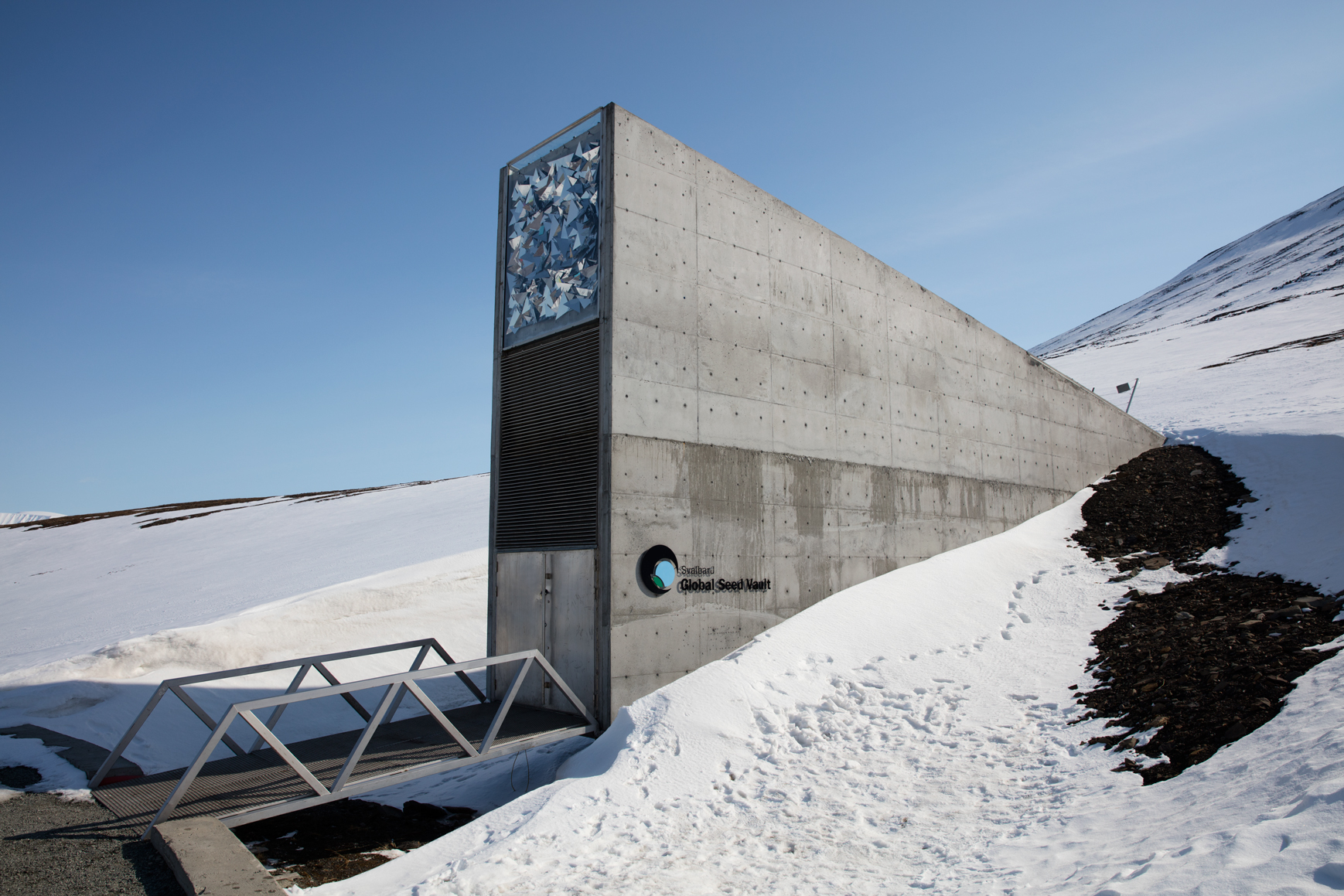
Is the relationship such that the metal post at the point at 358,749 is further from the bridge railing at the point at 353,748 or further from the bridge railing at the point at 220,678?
the bridge railing at the point at 220,678

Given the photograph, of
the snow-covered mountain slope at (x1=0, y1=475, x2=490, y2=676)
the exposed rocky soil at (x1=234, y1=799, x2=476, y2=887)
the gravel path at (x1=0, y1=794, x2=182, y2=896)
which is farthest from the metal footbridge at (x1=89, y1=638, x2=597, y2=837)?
the snow-covered mountain slope at (x1=0, y1=475, x2=490, y2=676)

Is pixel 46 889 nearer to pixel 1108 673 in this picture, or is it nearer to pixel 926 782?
pixel 926 782

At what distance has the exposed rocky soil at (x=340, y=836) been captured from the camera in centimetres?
680

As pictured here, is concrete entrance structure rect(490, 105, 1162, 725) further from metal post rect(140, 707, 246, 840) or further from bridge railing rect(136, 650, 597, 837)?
metal post rect(140, 707, 246, 840)

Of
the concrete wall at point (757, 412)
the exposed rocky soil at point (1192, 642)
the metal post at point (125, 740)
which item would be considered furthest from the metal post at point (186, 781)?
the exposed rocky soil at point (1192, 642)

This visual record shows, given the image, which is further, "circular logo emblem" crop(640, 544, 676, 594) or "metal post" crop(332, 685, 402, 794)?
"circular logo emblem" crop(640, 544, 676, 594)

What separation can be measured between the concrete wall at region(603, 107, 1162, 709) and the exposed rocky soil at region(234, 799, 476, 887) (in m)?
2.31

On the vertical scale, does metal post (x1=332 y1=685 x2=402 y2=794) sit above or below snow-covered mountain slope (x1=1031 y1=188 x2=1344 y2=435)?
below

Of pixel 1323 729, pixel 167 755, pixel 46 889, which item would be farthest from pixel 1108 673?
pixel 167 755

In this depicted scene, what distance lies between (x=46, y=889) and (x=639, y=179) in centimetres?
852

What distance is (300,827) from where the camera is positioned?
7.82m

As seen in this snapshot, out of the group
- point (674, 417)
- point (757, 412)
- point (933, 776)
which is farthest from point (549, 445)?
point (933, 776)

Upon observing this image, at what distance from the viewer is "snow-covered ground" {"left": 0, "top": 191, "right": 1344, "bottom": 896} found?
5410 millimetres

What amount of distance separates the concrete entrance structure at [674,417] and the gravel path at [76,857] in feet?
14.1
